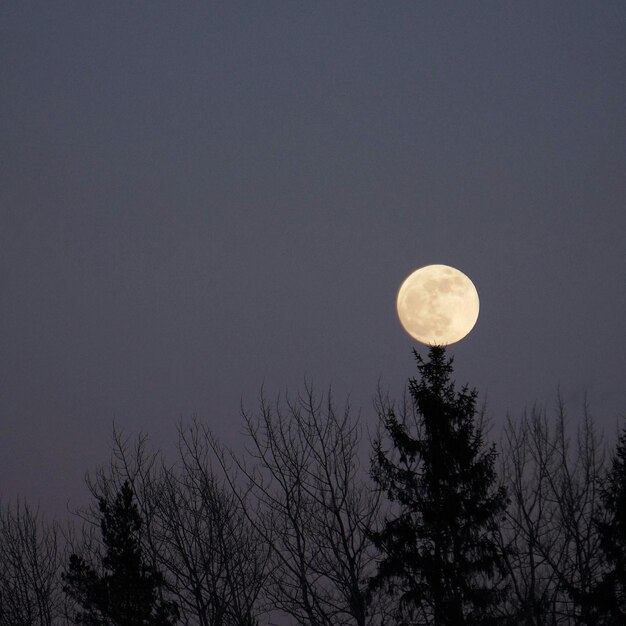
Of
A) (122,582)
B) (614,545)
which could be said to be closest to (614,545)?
(614,545)

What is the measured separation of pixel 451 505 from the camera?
2020 cm

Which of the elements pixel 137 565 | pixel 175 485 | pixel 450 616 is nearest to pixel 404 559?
pixel 450 616

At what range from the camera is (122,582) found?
87.3 feet

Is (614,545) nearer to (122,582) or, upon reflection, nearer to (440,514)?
(440,514)

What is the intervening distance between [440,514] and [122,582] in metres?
12.0

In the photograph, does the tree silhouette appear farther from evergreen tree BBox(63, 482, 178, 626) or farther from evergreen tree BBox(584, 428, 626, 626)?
evergreen tree BBox(63, 482, 178, 626)

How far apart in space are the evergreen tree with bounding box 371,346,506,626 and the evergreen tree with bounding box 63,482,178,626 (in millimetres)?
5526

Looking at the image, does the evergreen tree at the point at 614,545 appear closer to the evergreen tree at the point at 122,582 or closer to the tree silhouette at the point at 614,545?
the tree silhouette at the point at 614,545

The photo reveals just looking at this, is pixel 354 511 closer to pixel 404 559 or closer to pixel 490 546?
pixel 404 559

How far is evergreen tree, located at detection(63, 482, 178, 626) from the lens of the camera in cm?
2206

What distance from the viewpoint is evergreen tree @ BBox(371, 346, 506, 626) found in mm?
18953

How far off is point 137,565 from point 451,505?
1591cm

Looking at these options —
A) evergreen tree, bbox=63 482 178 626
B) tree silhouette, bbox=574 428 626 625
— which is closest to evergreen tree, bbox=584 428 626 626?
tree silhouette, bbox=574 428 626 625

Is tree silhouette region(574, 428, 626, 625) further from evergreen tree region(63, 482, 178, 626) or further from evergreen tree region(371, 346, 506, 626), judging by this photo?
evergreen tree region(63, 482, 178, 626)
